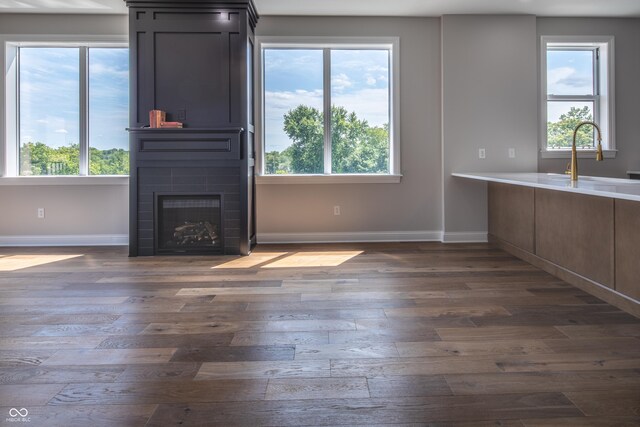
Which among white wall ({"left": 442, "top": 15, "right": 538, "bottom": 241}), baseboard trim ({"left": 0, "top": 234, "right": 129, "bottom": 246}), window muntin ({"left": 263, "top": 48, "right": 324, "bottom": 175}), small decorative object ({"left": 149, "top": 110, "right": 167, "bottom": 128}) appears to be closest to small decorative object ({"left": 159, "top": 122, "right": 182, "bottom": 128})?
small decorative object ({"left": 149, "top": 110, "right": 167, "bottom": 128})

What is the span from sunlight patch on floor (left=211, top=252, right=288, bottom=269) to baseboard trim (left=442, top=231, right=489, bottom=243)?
6.25 ft

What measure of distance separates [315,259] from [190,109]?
195 cm

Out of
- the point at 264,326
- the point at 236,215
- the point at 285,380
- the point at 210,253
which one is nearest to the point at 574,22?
the point at 236,215

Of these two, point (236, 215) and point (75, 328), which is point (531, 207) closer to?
point (236, 215)

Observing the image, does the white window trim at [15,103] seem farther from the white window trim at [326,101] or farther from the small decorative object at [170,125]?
the white window trim at [326,101]

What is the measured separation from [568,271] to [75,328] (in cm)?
324

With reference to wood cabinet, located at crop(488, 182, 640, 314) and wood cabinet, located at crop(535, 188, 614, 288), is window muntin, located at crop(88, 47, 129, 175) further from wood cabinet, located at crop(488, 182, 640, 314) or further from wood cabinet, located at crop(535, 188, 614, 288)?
wood cabinet, located at crop(535, 188, 614, 288)

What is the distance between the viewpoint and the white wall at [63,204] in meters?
5.32

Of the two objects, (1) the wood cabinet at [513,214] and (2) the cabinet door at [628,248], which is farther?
(1) the wood cabinet at [513,214]

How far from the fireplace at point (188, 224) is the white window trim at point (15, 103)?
912mm

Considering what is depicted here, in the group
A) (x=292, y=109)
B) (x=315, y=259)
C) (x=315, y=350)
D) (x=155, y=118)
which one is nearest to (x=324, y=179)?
(x=292, y=109)

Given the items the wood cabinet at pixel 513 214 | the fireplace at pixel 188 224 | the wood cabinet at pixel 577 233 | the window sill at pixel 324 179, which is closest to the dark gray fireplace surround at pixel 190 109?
the fireplace at pixel 188 224

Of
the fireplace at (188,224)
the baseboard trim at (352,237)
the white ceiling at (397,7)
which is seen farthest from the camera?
the baseboard trim at (352,237)

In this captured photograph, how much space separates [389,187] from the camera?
18.3 ft
